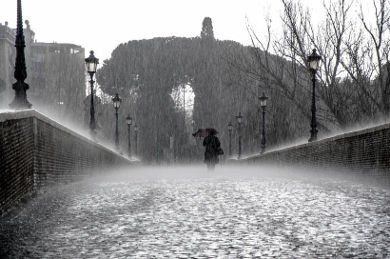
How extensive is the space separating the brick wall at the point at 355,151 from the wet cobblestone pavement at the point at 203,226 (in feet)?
9.29

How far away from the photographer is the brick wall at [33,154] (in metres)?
7.57

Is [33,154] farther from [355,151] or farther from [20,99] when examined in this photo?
[355,151]

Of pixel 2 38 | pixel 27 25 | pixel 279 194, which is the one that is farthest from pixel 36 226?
pixel 27 25

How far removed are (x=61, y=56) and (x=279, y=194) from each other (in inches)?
1665

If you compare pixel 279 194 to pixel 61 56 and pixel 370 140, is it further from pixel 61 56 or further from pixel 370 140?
pixel 61 56

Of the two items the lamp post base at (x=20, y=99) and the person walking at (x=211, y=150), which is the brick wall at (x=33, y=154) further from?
the person walking at (x=211, y=150)

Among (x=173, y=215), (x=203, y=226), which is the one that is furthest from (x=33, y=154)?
(x=203, y=226)

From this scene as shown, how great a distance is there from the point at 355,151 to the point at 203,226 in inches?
340

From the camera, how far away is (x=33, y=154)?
993 centimetres

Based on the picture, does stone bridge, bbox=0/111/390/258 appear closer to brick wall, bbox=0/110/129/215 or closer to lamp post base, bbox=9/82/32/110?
brick wall, bbox=0/110/129/215

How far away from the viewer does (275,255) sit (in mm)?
4770

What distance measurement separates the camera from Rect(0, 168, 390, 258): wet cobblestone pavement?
16.4ft

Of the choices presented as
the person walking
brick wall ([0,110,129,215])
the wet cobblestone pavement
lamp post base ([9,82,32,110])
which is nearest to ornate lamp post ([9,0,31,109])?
lamp post base ([9,82,32,110])

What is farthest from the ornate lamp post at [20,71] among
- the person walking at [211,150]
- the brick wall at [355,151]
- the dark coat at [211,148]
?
the dark coat at [211,148]
